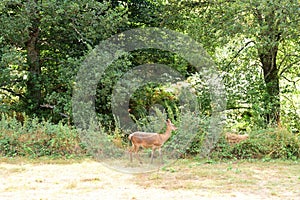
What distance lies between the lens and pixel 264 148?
6.79m

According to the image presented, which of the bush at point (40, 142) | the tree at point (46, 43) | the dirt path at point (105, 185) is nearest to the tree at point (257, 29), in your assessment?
the tree at point (46, 43)

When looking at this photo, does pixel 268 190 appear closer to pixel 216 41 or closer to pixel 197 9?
pixel 216 41

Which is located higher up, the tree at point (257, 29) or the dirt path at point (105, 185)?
the tree at point (257, 29)

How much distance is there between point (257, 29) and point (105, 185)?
5.16m

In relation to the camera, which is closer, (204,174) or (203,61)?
(204,174)

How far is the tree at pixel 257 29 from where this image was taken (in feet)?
26.8

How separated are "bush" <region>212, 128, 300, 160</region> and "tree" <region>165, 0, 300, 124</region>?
71 cm

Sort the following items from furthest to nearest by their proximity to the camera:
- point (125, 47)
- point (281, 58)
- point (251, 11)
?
point (281, 58) < point (125, 47) < point (251, 11)

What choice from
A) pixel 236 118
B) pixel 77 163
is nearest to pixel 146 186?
pixel 77 163

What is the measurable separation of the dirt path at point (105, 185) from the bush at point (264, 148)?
3.92 feet

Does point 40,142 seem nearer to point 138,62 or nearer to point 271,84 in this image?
point 138,62

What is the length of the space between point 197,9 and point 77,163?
604 cm

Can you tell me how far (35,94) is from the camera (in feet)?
31.7

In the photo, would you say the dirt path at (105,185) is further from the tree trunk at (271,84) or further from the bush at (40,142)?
the tree trunk at (271,84)
